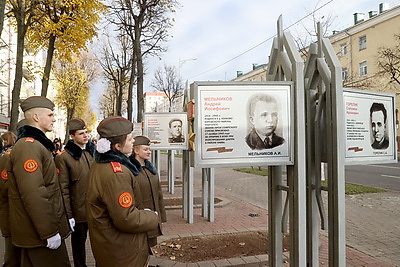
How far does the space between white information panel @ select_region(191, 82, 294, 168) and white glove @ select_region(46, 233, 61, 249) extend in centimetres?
141

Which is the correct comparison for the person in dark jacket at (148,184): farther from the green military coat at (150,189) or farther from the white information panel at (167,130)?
the white information panel at (167,130)

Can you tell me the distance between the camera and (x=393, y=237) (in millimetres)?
6223

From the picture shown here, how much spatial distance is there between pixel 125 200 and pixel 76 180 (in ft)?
6.67

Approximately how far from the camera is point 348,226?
23.3ft

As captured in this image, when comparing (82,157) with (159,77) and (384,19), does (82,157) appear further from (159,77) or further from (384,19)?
(384,19)

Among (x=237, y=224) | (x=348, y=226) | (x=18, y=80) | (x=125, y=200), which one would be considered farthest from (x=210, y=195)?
(x=18, y=80)

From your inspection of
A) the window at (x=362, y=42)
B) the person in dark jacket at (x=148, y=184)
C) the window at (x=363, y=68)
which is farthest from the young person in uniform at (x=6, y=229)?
the window at (x=362, y=42)

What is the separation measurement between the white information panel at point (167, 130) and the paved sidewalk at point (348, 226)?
1626mm

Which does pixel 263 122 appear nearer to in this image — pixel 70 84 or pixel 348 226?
pixel 348 226

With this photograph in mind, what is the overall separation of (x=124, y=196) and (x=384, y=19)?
1460 inches

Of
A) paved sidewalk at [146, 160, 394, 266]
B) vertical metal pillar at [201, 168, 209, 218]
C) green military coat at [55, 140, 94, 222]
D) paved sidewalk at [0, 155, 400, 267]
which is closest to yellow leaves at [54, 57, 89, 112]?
paved sidewalk at [146, 160, 394, 266]

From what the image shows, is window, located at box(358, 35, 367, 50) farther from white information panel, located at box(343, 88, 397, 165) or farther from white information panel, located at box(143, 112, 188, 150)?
white information panel, located at box(343, 88, 397, 165)

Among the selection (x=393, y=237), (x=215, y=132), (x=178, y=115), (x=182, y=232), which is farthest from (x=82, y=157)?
(x=393, y=237)

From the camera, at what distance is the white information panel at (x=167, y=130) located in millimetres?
8172
